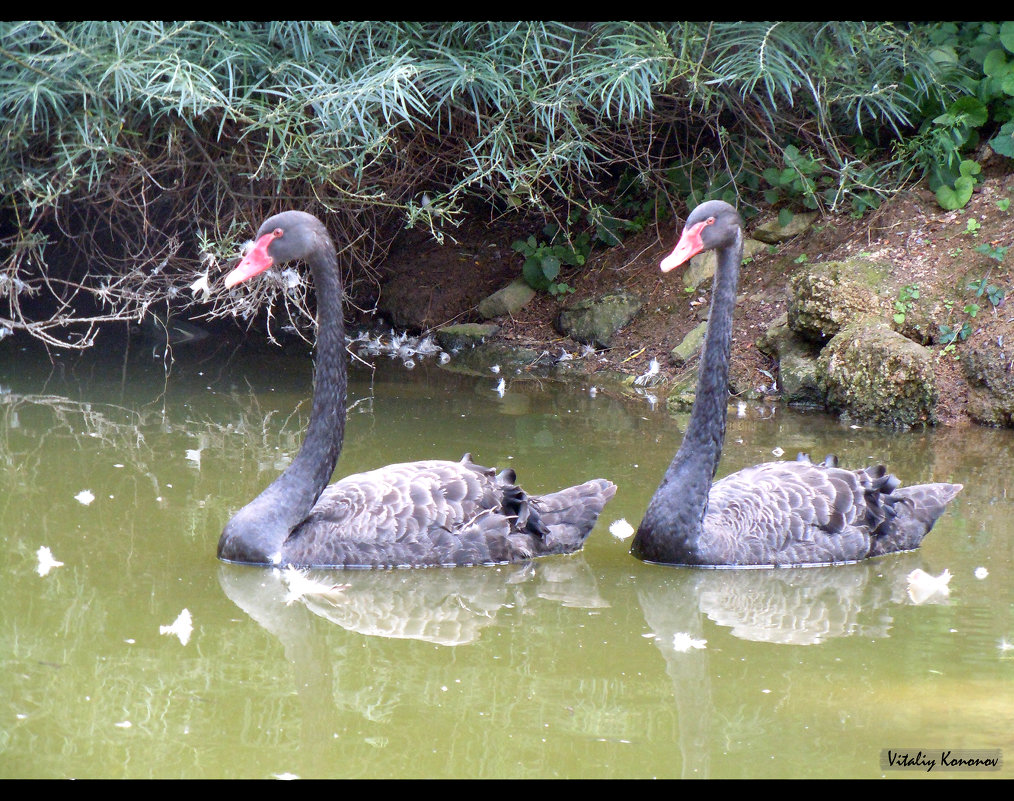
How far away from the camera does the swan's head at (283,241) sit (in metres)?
4.27

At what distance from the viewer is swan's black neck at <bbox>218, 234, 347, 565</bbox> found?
431cm

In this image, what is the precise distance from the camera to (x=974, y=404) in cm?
684

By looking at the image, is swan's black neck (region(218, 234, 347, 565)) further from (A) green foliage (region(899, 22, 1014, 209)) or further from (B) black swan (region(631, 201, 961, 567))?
(A) green foliage (region(899, 22, 1014, 209))

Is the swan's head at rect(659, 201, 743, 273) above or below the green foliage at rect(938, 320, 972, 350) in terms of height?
above

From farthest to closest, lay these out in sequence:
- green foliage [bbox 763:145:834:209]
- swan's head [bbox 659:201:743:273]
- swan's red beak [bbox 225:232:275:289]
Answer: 1. green foliage [bbox 763:145:834:209]
2. swan's head [bbox 659:201:743:273]
3. swan's red beak [bbox 225:232:275:289]

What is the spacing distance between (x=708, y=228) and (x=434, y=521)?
5.31 feet

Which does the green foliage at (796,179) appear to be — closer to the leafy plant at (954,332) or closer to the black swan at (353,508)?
the leafy plant at (954,332)

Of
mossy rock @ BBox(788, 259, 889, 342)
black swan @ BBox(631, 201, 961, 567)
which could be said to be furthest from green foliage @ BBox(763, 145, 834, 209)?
black swan @ BBox(631, 201, 961, 567)

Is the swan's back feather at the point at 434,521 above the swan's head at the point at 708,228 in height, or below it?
below

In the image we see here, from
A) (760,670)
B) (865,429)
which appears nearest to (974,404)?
(865,429)

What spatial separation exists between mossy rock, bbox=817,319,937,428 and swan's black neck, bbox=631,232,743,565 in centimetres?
254

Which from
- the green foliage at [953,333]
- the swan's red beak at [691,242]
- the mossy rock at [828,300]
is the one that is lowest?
the green foliage at [953,333]

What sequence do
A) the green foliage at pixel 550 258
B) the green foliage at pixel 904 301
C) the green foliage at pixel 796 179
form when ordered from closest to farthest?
the green foliage at pixel 904 301 < the green foliage at pixel 796 179 < the green foliage at pixel 550 258

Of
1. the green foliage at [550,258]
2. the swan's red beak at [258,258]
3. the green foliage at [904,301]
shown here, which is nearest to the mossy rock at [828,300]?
the green foliage at [904,301]
